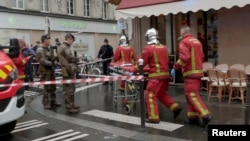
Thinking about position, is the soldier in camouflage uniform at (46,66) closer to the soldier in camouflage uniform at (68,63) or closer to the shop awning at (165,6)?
the soldier in camouflage uniform at (68,63)

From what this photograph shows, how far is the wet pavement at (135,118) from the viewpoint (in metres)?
6.01

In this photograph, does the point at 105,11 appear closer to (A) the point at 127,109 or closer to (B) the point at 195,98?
(A) the point at 127,109

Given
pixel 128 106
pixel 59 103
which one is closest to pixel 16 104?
pixel 128 106

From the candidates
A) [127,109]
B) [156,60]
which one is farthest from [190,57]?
[127,109]

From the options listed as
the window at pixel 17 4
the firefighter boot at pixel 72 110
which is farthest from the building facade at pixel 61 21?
the firefighter boot at pixel 72 110

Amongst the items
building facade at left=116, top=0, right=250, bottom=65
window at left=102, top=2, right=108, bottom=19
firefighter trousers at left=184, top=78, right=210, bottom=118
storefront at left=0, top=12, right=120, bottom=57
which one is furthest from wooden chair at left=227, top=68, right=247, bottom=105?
window at left=102, top=2, right=108, bottom=19

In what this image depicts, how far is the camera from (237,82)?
8.23 metres

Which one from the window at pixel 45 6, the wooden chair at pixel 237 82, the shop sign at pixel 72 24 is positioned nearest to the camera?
the wooden chair at pixel 237 82

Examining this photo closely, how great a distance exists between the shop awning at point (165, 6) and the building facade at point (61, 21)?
7653 mm

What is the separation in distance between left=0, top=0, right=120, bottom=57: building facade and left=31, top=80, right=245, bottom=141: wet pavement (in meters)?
9.11

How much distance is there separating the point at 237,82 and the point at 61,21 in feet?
63.3

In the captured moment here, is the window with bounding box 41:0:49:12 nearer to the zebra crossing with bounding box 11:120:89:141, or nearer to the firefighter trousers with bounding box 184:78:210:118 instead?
the zebra crossing with bounding box 11:120:89:141

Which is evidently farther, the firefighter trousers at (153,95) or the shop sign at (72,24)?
the shop sign at (72,24)

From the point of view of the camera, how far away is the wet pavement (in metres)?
6.01
